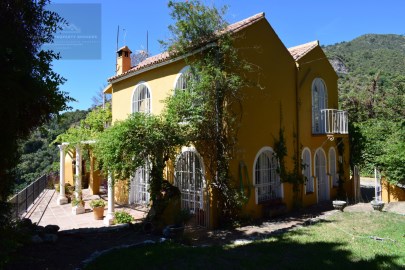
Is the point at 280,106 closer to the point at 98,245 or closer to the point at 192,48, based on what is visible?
the point at 192,48

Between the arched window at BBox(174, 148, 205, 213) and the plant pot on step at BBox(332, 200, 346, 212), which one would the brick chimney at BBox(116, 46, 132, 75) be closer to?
the arched window at BBox(174, 148, 205, 213)

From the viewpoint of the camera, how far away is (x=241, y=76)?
11453 mm

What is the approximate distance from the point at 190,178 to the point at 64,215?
636 cm

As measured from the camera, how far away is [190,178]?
38.5 ft

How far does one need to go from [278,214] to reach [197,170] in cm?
402

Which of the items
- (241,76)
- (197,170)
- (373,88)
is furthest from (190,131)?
(373,88)

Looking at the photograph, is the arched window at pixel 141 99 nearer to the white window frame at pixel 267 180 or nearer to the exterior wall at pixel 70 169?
the white window frame at pixel 267 180

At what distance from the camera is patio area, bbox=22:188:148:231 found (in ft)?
39.4

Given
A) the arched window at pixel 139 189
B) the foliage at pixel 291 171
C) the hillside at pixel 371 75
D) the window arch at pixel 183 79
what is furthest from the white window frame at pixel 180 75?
Result: the hillside at pixel 371 75

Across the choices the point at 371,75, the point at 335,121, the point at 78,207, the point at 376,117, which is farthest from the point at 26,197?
the point at 371,75

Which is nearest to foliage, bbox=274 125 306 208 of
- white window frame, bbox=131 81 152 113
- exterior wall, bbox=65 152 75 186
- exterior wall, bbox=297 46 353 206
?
exterior wall, bbox=297 46 353 206

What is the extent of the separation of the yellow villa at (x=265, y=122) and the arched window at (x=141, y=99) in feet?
0.15

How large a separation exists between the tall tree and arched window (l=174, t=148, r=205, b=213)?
5.92 metres

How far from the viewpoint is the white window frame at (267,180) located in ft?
41.2
